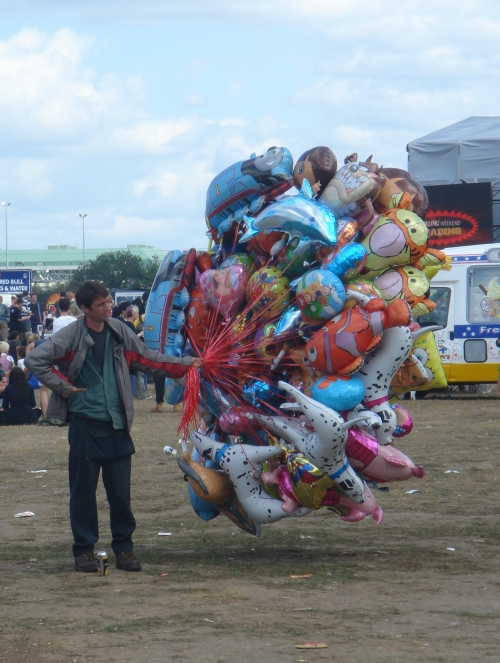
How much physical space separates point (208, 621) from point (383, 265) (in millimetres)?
2509

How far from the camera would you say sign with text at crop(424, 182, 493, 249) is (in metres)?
21.8

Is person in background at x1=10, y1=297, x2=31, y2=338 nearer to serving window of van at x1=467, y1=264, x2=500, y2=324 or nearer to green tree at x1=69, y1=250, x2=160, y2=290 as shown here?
serving window of van at x1=467, y1=264, x2=500, y2=324

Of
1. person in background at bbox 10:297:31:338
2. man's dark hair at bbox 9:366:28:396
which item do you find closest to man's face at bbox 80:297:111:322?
man's dark hair at bbox 9:366:28:396

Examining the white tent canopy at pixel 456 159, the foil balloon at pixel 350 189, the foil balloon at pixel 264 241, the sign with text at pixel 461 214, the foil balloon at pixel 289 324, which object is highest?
the white tent canopy at pixel 456 159

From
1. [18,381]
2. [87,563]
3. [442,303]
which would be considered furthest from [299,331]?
[442,303]

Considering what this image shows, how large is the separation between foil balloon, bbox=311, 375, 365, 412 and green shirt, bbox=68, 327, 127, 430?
127 centimetres

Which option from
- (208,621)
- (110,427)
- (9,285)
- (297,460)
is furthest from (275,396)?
(9,285)

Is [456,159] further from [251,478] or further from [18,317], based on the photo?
[251,478]

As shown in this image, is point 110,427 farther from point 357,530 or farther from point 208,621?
point 357,530

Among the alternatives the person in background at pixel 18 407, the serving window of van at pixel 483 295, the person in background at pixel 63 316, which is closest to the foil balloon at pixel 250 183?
the person in background at pixel 63 316

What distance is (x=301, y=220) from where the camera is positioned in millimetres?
6238

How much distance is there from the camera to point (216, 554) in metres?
7.21

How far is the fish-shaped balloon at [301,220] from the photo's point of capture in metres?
6.24

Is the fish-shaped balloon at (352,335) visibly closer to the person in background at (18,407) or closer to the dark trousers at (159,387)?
the person in background at (18,407)
